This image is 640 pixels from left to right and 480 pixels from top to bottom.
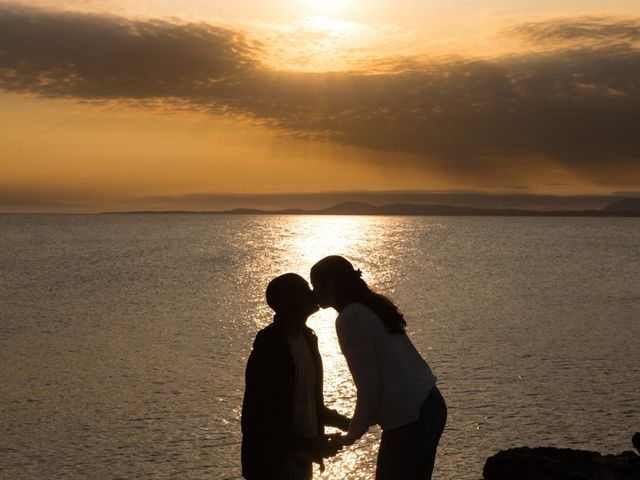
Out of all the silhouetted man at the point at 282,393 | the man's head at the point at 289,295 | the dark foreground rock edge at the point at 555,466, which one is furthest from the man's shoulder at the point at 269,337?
the dark foreground rock edge at the point at 555,466

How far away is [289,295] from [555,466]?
18.0ft

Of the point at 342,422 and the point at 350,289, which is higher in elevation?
the point at 350,289

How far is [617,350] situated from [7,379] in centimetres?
2020

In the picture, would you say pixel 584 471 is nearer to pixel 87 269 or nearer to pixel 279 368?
pixel 279 368

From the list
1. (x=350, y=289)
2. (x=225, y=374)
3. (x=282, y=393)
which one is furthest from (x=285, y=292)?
(x=225, y=374)

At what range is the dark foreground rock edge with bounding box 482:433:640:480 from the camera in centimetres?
932

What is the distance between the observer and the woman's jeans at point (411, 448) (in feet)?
18.3

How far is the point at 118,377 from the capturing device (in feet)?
76.1

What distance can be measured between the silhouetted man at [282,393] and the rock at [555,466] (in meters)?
4.68

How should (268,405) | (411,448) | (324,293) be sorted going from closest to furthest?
(268,405), (324,293), (411,448)

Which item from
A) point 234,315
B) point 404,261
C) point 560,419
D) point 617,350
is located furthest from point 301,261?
point 560,419

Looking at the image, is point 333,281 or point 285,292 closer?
point 285,292

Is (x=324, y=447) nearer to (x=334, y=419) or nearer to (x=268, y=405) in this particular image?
(x=334, y=419)

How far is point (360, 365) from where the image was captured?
5.45m
